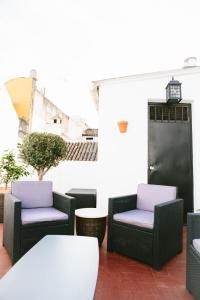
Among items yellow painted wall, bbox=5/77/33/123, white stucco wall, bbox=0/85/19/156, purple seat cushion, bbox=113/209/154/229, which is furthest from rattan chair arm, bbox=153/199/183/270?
yellow painted wall, bbox=5/77/33/123

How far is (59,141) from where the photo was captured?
4461 millimetres

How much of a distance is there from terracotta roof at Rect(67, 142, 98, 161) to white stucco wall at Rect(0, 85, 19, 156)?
8.48 ft

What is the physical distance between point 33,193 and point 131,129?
2416mm

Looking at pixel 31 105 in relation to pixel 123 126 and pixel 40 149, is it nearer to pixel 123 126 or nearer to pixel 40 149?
pixel 40 149

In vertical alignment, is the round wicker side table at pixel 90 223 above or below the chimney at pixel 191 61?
below

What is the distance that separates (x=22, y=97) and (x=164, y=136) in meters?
8.36

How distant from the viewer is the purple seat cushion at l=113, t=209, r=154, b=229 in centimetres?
242

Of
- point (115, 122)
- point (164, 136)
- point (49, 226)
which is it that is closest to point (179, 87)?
point (164, 136)

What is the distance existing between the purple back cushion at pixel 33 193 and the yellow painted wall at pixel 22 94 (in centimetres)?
771

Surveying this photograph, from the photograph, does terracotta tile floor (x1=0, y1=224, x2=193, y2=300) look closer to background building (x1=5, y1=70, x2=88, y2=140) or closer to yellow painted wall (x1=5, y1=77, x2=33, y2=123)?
background building (x1=5, y1=70, x2=88, y2=140)

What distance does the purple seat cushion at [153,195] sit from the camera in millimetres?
2809

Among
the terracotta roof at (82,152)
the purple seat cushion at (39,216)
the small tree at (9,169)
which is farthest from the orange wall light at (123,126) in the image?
the terracotta roof at (82,152)

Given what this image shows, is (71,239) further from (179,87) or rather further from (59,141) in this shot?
(179,87)

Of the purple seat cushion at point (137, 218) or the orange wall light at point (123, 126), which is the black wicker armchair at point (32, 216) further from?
the orange wall light at point (123, 126)
